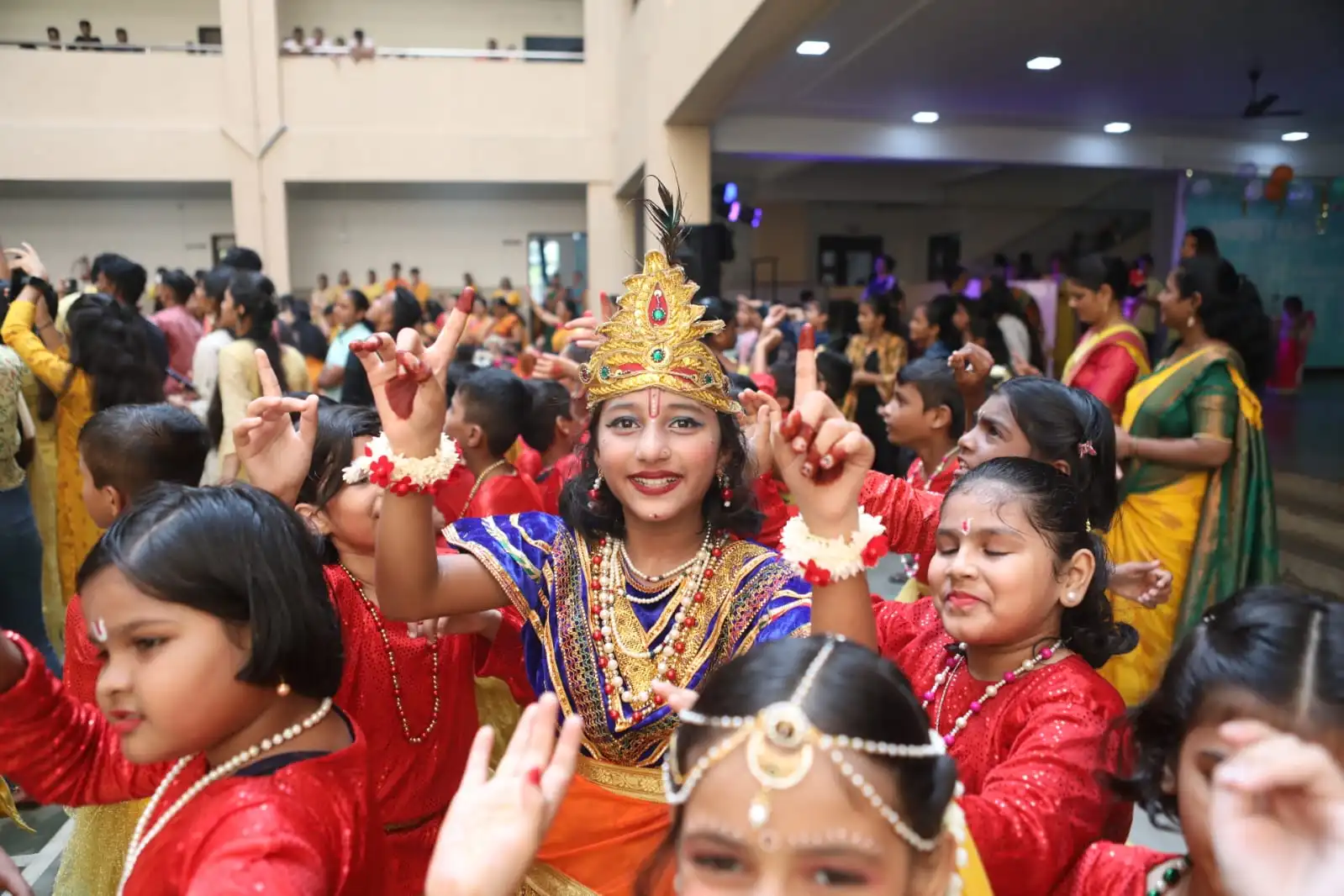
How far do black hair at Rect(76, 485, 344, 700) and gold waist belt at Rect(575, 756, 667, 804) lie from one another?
1.56 feet

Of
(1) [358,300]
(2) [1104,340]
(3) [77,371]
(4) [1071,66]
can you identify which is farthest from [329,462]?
(4) [1071,66]

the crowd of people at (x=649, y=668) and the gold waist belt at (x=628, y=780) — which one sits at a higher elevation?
the crowd of people at (x=649, y=668)

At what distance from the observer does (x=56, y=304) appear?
421cm

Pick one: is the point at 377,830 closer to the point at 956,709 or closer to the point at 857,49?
the point at 956,709

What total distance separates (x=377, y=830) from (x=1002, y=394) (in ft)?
4.74

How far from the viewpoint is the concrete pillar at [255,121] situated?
1179 cm

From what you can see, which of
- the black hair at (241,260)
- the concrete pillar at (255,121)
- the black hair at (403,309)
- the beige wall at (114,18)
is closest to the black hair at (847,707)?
the black hair at (403,309)

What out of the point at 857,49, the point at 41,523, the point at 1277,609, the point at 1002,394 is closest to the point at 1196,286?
the point at 1002,394

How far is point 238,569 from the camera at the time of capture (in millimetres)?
1054

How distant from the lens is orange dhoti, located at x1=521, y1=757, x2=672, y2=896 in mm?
1352

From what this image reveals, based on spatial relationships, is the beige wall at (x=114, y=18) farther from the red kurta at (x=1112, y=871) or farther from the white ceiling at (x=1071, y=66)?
the red kurta at (x=1112, y=871)

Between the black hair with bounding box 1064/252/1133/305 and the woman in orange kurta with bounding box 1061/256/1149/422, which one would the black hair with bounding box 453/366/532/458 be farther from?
the black hair with bounding box 1064/252/1133/305

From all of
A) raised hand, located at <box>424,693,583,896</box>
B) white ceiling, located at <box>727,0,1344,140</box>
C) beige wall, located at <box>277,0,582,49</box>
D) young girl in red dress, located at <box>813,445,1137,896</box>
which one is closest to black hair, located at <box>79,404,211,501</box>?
raised hand, located at <box>424,693,583,896</box>

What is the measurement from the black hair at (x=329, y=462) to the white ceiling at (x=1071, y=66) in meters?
4.04
